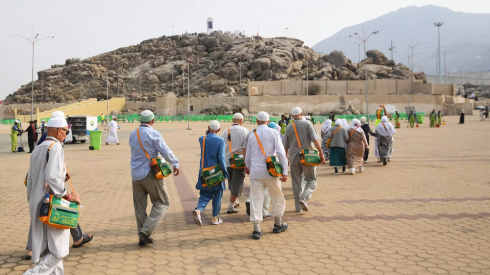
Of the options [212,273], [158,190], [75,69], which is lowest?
[212,273]

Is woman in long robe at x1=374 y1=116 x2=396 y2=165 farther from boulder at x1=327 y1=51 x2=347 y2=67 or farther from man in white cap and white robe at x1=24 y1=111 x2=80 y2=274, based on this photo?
boulder at x1=327 y1=51 x2=347 y2=67

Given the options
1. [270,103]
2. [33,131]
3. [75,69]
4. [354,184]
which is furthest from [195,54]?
[354,184]

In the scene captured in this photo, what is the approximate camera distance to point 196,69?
301ft

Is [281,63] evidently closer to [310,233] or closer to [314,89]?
[314,89]

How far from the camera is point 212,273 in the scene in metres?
4.47

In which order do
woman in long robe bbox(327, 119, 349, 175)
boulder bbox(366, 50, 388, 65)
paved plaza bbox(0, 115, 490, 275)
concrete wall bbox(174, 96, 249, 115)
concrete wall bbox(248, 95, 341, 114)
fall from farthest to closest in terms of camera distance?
boulder bbox(366, 50, 388, 65), concrete wall bbox(174, 96, 249, 115), concrete wall bbox(248, 95, 341, 114), woman in long robe bbox(327, 119, 349, 175), paved plaza bbox(0, 115, 490, 275)

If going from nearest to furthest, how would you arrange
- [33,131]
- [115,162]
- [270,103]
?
[115,162]
[33,131]
[270,103]

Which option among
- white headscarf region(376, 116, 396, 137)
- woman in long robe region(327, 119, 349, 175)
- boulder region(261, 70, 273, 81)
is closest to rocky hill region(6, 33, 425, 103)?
boulder region(261, 70, 273, 81)

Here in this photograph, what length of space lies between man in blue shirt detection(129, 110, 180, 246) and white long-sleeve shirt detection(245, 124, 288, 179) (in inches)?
44.7

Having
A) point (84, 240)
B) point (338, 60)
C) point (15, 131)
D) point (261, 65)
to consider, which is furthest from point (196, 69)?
point (84, 240)

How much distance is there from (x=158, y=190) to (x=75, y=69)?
331 ft

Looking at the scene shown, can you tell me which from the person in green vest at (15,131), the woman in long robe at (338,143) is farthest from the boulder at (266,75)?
the woman in long robe at (338,143)

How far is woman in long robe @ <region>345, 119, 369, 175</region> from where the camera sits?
38.2 ft

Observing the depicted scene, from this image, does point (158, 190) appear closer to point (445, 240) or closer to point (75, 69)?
point (445, 240)
